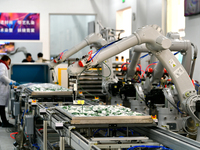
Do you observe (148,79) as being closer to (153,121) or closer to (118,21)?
(153,121)

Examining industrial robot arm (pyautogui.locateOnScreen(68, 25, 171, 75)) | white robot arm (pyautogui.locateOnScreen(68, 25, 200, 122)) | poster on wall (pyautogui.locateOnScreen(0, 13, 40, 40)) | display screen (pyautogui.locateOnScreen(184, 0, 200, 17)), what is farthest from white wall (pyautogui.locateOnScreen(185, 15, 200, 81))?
poster on wall (pyautogui.locateOnScreen(0, 13, 40, 40))

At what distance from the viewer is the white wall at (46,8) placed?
1309cm

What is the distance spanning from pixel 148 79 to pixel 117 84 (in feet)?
2.04

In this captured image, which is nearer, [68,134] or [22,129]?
[68,134]

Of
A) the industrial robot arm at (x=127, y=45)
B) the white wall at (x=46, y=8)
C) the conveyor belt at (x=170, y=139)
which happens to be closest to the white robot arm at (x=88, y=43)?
the industrial robot arm at (x=127, y=45)

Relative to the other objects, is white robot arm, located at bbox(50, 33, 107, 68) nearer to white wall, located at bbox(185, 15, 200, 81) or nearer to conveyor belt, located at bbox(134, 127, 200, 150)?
white wall, located at bbox(185, 15, 200, 81)

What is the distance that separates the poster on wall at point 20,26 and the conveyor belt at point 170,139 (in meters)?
10.6

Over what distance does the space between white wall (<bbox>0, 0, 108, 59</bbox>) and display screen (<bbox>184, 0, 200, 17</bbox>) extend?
6.19m

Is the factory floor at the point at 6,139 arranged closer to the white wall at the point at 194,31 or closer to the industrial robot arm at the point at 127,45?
the industrial robot arm at the point at 127,45

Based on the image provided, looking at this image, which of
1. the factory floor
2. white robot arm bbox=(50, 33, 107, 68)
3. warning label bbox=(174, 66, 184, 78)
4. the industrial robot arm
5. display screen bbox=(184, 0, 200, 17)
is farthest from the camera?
display screen bbox=(184, 0, 200, 17)

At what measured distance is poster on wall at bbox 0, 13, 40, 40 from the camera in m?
13.2

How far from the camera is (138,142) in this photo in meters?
2.88

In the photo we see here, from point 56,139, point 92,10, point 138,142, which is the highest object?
point 92,10

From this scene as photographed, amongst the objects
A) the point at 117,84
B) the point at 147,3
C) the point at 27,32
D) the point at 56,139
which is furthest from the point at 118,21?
the point at 56,139
